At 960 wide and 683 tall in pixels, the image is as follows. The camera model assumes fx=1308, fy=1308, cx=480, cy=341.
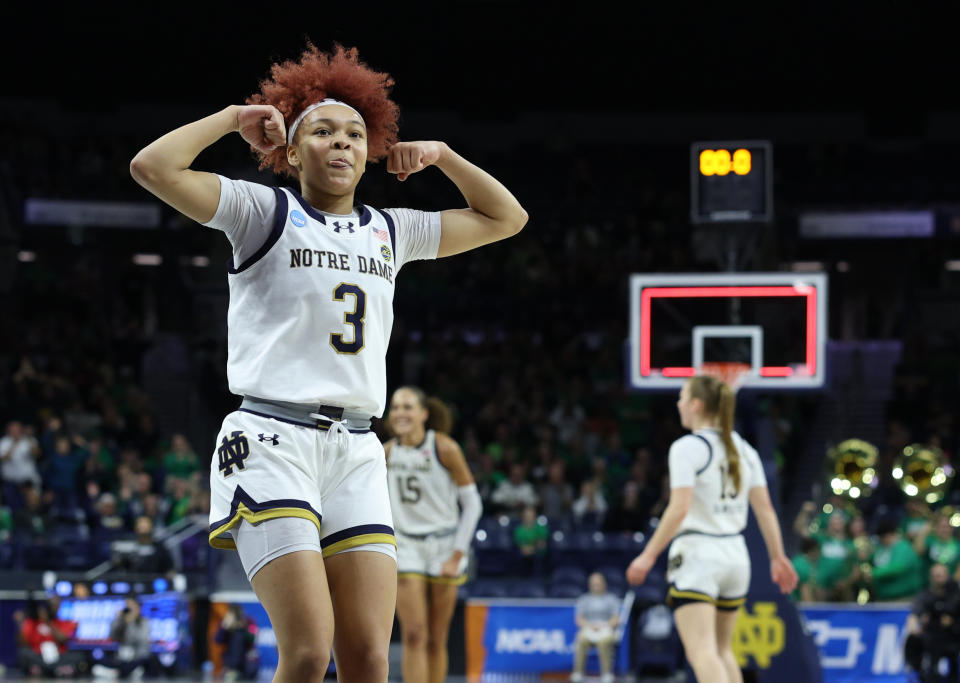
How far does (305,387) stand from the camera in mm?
3842

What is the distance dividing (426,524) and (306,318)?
4.41m

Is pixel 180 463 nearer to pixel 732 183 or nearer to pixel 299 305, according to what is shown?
pixel 732 183

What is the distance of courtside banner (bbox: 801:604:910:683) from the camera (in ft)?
38.4

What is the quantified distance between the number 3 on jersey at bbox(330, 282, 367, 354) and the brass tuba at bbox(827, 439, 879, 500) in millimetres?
13321

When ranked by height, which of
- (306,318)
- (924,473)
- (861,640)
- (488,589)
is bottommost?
(861,640)

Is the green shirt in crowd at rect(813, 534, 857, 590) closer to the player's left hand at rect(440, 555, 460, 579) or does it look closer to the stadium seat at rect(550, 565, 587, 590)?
the stadium seat at rect(550, 565, 587, 590)

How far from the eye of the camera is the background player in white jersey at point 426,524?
7.81m

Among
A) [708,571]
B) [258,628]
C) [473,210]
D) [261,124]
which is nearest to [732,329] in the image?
[708,571]

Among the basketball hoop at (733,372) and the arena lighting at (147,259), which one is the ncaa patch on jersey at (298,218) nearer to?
the basketball hoop at (733,372)

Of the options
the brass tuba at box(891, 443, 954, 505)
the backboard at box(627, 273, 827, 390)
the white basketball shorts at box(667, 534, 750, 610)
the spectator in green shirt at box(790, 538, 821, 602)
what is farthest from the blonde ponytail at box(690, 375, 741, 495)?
the brass tuba at box(891, 443, 954, 505)

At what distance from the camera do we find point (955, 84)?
24.9m

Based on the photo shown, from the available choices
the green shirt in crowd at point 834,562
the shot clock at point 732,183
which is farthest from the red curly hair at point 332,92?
the green shirt in crowd at point 834,562

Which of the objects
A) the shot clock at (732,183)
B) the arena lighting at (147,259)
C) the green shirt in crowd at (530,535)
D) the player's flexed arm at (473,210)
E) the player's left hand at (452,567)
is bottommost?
the green shirt in crowd at (530,535)

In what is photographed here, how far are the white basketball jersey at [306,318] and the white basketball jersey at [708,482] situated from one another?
10.6 ft
